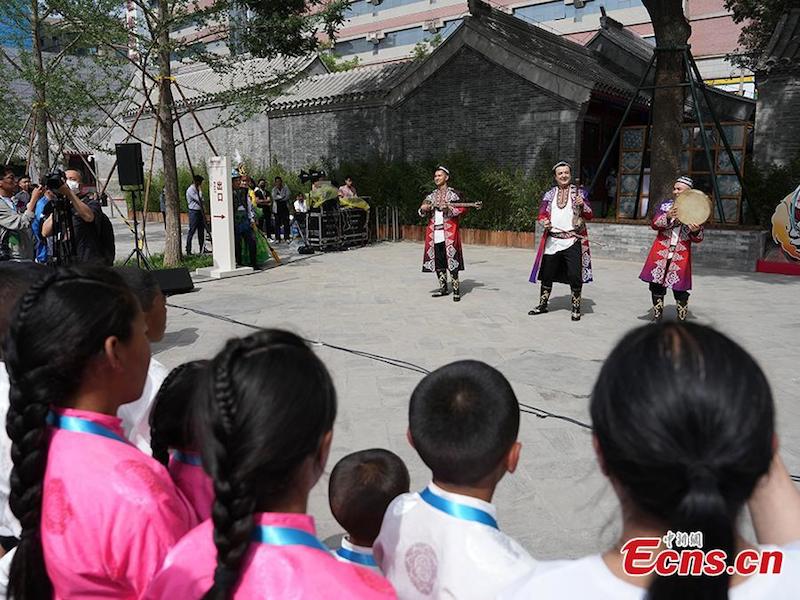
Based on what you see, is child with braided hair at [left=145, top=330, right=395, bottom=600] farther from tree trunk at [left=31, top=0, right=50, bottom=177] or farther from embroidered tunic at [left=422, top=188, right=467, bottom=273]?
tree trunk at [left=31, top=0, right=50, bottom=177]

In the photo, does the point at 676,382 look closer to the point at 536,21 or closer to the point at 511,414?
the point at 511,414

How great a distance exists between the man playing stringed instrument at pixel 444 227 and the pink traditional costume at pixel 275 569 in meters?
6.72

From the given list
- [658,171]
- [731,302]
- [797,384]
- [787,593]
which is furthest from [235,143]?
[787,593]

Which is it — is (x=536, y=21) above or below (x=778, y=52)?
above

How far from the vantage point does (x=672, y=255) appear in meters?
6.28

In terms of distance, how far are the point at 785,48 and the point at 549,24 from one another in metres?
25.9

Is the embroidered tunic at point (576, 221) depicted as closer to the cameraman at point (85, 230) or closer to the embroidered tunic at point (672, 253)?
the embroidered tunic at point (672, 253)

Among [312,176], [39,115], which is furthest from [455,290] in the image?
[39,115]

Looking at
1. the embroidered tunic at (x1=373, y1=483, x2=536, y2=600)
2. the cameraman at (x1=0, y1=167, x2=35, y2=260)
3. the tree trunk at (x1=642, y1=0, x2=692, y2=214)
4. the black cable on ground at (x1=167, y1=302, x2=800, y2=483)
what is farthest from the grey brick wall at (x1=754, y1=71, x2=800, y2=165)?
the embroidered tunic at (x1=373, y1=483, x2=536, y2=600)

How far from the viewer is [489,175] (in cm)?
1309

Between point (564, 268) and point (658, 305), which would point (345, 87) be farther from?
point (658, 305)

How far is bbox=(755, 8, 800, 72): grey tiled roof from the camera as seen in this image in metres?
10.6

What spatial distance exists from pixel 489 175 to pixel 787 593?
12.5m

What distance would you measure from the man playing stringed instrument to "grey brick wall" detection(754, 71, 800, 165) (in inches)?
241
